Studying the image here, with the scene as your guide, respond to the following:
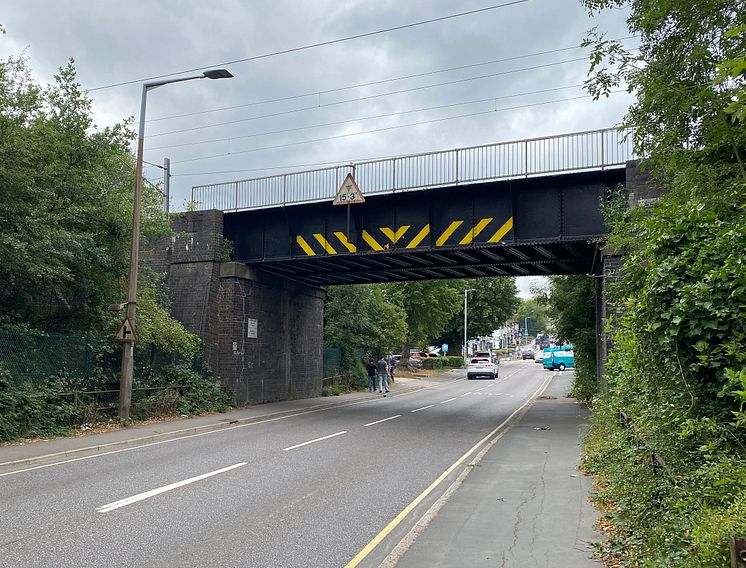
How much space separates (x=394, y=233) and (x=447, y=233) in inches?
66.7

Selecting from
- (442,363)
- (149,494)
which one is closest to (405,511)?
(149,494)

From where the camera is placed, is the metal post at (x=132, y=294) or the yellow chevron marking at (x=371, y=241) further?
the yellow chevron marking at (x=371, y=241)

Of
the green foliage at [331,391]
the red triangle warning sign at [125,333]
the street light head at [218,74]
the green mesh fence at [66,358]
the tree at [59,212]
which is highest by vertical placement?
the street light head at [218,74]

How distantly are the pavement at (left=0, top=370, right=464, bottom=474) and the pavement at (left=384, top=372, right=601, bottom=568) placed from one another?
741 cm

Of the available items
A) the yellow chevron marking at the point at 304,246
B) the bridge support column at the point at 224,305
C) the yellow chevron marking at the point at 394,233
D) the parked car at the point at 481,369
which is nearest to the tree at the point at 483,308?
the parked car at the point at 481,369

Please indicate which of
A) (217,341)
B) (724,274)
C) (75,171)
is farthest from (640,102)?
(217,341)

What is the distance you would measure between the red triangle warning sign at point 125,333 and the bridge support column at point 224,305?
5688 millimetres

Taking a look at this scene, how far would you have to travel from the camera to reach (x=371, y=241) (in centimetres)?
1977

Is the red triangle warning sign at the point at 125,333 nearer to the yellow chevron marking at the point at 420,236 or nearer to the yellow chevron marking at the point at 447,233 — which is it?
the yellow chevron marking at the point at 420,236

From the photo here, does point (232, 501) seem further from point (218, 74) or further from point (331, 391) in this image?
point (331, 391)

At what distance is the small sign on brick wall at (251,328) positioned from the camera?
22.6m

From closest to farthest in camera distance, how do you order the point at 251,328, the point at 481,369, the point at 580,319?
1. the point at 251,328
2. the point at 580,319
3. the point at 481,369

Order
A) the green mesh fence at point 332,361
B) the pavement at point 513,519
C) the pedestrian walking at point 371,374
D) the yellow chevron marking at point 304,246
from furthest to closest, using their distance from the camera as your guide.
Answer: the pedestrian walking at point 371,374 → the green mesh fence at point 332,361 → the yellow chevron marking at point 304,246 → the pavement at point 513,519

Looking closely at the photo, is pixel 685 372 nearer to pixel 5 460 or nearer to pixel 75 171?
pixel 5 460
